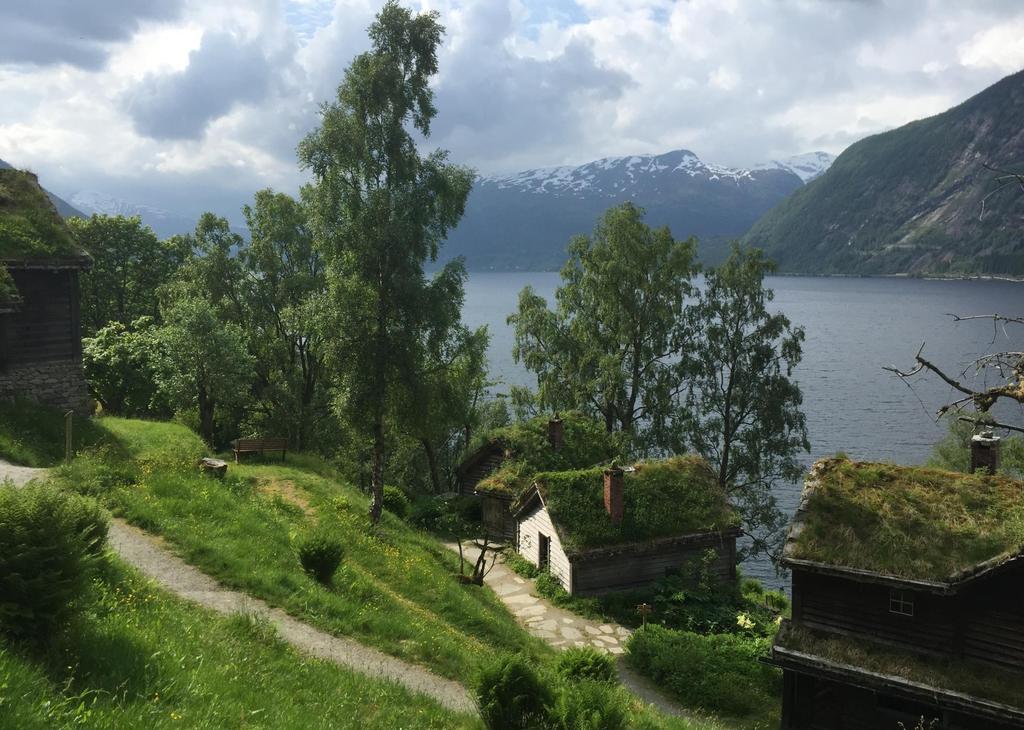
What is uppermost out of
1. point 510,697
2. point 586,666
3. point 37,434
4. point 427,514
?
point 37,434

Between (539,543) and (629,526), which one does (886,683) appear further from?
(539,543)

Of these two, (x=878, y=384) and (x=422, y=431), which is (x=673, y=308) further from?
(x=878, y=384)

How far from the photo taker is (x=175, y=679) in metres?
8.47

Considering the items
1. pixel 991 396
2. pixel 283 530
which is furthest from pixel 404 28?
pixel 991 396

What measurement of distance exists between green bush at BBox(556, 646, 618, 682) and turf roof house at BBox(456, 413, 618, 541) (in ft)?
66.3

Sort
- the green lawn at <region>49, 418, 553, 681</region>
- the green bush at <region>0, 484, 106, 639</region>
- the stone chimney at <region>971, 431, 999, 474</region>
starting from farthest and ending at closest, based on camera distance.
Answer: the stone chimney at <region>971, 431, 999, 474</region>, the green lawn at <region>49, 418, 553, 681</region>, the green bush at <region>0, 484, 106, 639</region>

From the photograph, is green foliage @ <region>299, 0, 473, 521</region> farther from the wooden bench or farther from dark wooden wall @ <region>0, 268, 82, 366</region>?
dark wooden wall @ <region>0, 268, 82, 366</region>

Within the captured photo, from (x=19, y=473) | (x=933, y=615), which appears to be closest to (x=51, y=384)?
(x=19, y=473)

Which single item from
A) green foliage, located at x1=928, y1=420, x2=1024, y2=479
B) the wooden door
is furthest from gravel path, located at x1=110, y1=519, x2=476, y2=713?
green foliage, located at x1=928, y1=420, x2=1024, y2=479

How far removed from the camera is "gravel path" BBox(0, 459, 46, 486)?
60.6 ft

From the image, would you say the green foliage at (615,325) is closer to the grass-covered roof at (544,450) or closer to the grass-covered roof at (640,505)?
the grass-covered roof at (544,450)

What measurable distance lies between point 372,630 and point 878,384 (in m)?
82.2

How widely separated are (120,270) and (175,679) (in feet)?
153

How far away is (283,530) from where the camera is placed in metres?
18.2
